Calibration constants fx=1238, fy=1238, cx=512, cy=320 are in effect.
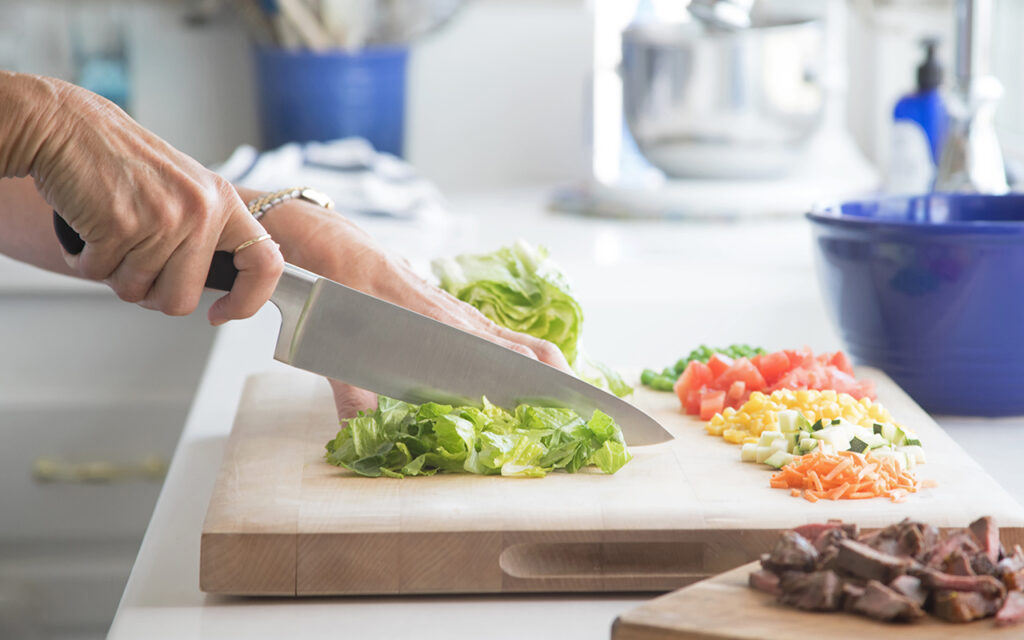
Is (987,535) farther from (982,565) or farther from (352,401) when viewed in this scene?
(352,401)

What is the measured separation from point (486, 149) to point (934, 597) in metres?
2.15

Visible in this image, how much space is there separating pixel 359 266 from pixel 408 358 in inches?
6.1

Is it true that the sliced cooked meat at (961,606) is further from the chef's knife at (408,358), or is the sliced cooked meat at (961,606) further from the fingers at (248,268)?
the fingers at (248,268)

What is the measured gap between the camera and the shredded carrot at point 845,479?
34.5 inches

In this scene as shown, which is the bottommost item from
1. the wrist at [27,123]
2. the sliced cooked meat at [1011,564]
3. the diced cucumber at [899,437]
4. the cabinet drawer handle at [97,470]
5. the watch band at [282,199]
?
the cabinet drawer handle at [97,470]

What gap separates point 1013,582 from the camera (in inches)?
27.6

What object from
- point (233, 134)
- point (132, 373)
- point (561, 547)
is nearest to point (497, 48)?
point (233, 134)

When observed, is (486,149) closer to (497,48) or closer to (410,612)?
(497,48)

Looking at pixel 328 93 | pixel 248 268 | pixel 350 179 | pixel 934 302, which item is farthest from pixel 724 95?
pixel 248 268

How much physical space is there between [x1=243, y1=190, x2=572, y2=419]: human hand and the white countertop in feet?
0.63

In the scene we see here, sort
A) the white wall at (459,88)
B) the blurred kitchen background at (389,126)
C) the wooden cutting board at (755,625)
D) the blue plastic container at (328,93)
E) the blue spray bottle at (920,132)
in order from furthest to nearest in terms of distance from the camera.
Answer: the white wall at (459,88) → the blue plastic container at (328,93) → the blurred kitchen background at (389,126) → the blue spray bottle at (920,132) → the wooden cutting board at (755,625)

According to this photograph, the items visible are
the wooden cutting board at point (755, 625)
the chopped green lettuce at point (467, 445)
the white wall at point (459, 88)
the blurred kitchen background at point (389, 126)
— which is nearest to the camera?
the wooden cutting board at point (755, 625)

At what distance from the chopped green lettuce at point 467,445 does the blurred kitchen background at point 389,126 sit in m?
1.05

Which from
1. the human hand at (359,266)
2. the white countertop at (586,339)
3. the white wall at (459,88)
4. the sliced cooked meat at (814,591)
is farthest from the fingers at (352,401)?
the white wall at (459,88)
